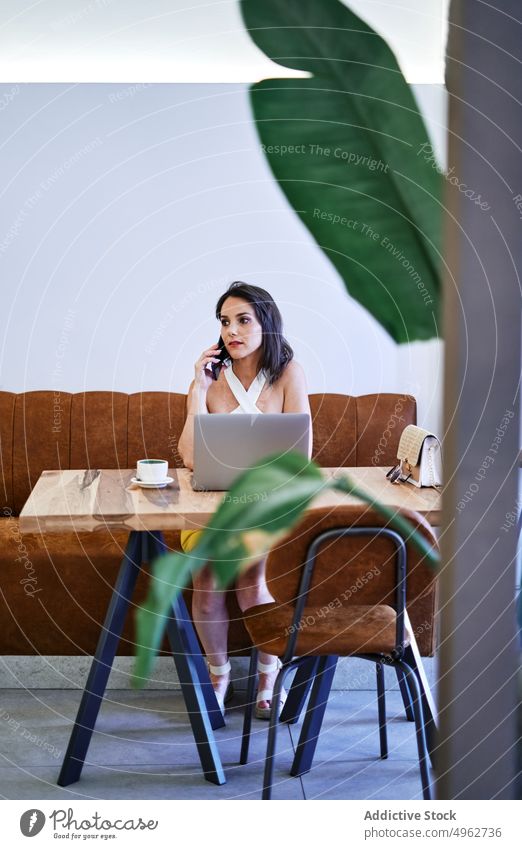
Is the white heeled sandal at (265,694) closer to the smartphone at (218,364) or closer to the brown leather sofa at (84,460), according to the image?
the brown leather sofa at (84,460)

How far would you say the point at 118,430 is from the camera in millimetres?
2072

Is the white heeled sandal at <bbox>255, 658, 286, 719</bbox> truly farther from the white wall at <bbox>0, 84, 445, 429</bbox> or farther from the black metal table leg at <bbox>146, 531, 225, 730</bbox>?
the white wall at <bbox>0, 84, 445, 429</bbox>

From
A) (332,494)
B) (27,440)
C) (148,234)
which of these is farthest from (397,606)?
(148,234)

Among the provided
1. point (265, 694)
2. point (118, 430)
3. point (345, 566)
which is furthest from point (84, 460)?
point (345, 566)

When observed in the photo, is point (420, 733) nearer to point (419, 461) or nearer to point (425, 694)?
point (425, 694)

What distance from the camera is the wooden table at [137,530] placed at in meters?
1.44

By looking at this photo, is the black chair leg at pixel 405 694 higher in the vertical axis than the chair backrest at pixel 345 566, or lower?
lower

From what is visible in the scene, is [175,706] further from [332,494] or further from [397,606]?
[332,494]

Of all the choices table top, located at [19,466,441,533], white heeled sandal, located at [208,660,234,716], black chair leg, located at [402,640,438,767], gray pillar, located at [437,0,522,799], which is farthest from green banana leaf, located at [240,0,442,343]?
white heeled sandal, located at [208,660,234,716]

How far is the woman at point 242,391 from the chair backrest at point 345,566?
84 millimetres

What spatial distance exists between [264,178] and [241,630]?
952 millimetres

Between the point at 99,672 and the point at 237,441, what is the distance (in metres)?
0.46

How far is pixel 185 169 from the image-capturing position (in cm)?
197

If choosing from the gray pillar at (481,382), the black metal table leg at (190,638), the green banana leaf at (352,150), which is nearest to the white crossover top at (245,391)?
the black metal table leg at (190,638)
